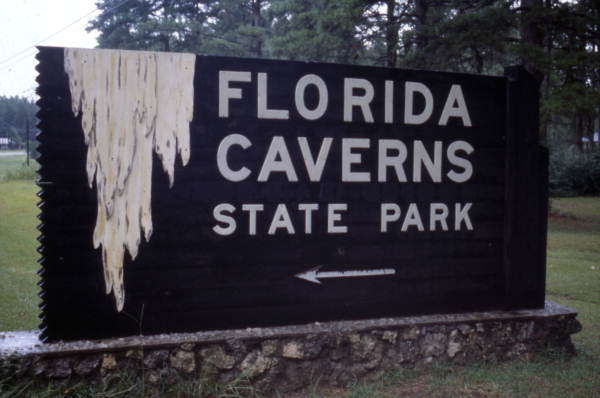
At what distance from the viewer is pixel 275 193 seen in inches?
184

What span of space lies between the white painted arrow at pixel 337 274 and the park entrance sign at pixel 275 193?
0.04ft

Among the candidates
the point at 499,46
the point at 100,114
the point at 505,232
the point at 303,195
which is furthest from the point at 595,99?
the point at 100,114

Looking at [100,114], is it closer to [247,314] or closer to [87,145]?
[87,145]

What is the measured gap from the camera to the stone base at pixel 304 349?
13.6 ft

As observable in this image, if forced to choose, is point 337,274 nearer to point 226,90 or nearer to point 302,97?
point 302,97

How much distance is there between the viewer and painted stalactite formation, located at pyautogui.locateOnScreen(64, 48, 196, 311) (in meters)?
4.20

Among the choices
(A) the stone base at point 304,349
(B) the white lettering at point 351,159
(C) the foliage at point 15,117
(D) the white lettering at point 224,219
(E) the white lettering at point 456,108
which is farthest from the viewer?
(C) the foliage at point 15,117

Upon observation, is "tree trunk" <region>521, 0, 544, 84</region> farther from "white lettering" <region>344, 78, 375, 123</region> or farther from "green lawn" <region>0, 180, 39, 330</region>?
"green lawn" <region>0, 180, 39, 330</region>

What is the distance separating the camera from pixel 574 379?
4848 mm

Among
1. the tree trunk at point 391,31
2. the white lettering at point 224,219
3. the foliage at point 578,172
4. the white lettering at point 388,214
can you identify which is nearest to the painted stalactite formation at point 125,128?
the white lettering at point 224,219

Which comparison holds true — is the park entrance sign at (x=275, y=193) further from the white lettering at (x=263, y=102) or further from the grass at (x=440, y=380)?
the grass at (x=440, y=380)

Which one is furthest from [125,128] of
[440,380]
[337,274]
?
[440,380]

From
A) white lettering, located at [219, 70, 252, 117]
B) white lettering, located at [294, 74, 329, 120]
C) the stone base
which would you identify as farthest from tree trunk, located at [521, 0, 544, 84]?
white lettering, located at [219, 70, 252, 117]

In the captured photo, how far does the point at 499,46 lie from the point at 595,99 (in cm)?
271
